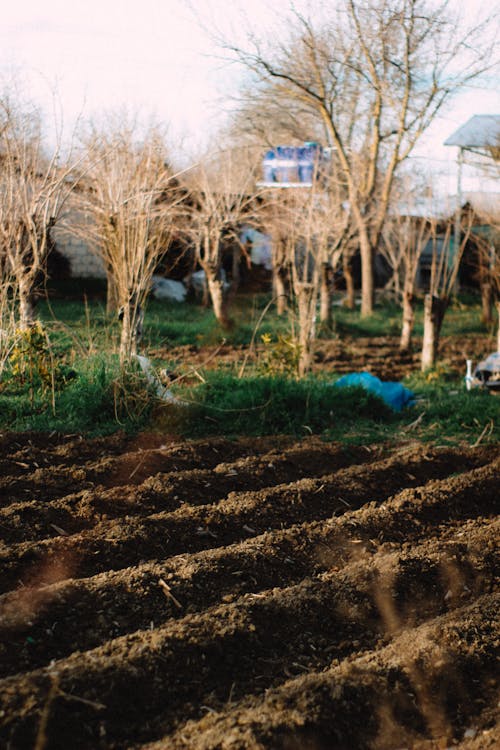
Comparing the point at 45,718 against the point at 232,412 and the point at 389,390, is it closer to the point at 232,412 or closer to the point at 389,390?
the point at 232,412

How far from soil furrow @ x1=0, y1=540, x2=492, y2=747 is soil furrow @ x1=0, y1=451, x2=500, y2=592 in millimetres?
601

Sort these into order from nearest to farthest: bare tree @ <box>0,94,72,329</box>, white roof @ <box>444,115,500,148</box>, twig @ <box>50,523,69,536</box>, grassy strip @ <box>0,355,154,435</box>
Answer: twig @ <box>50,523,69,536</box>, grassy strip @ <box>0,355,154,435</box>, bare tree @ <box>0,94,72,329</box>, white roof @ <box>444,115,500,148</box>

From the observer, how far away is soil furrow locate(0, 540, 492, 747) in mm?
2139

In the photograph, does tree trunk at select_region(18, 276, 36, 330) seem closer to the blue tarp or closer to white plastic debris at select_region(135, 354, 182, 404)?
white plastic debris at select_region(135, 354, 182, 404)

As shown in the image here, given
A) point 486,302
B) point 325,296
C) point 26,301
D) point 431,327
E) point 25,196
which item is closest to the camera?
point 25,196

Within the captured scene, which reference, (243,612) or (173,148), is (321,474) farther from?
(173,148)

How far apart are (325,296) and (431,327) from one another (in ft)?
12.1

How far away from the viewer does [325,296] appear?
1330 cm

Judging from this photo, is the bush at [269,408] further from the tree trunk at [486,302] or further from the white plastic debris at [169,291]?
the white plastic debris at [169,291]

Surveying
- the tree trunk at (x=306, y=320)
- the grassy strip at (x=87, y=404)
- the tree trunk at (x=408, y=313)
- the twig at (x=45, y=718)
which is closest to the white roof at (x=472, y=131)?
the tree trunk at (x=408, y=313)

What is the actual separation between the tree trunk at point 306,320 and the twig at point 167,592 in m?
5.03

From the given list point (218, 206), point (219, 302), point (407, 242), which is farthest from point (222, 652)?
point (218, 206)

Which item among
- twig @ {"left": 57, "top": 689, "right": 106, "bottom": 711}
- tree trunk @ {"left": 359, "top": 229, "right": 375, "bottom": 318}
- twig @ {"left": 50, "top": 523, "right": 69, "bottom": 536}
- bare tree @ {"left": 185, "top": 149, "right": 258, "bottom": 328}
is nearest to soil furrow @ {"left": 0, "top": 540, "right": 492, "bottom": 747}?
twig @ {"left": 57, "top": 689, "right": 106, "bottom": 711}

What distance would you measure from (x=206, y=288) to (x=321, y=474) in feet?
42.8
